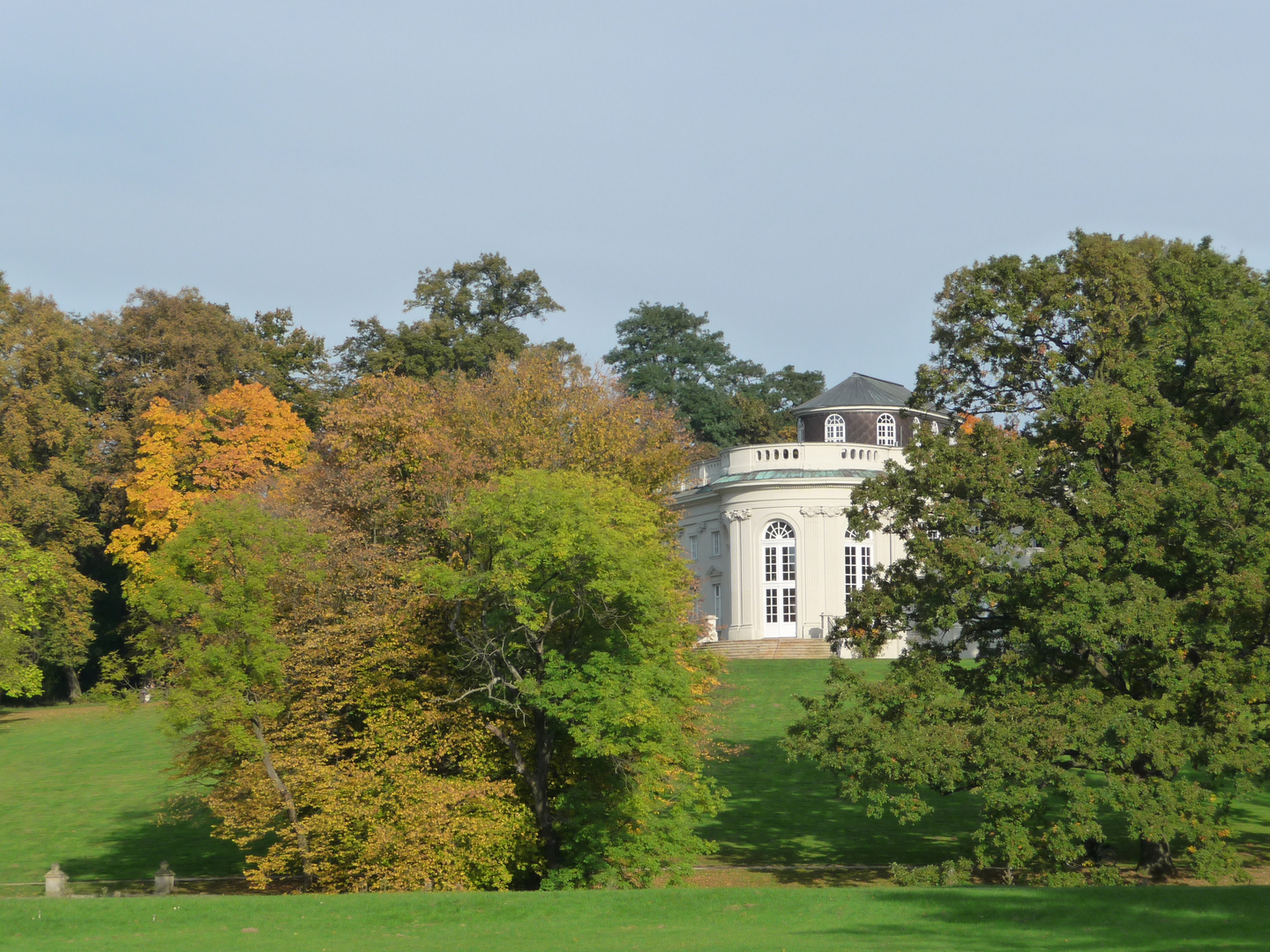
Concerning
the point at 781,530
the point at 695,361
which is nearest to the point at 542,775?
the point at 781,530

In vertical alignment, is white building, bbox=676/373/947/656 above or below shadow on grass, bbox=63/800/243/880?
above

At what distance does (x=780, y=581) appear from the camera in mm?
52938

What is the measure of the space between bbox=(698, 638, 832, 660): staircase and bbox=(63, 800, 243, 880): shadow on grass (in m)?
21.7

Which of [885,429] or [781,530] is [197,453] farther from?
[885,429]

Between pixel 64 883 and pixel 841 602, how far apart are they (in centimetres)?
3252

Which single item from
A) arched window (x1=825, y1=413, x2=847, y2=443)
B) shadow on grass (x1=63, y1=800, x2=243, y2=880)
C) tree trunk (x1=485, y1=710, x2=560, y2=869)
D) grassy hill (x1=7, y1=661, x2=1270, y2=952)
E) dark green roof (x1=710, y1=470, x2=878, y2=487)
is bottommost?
shadow on grass (x1=63, y1=800, x2=243, y2=880)

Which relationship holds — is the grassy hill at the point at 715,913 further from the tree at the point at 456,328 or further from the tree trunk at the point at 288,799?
the tree at the point at 456,328

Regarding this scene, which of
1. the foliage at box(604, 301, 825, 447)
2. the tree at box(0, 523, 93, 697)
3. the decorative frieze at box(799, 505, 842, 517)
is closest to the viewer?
the tree at box(0, 523, 93, 697)

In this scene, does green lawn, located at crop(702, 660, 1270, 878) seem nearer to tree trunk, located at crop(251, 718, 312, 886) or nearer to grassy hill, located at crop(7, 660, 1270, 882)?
grassy hill, located at crop(7, 660, 1270, 882)

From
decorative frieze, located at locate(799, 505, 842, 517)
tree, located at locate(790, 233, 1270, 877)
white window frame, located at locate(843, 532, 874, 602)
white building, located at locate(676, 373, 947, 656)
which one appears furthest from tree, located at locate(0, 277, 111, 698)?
tree, located at locate(790, 233, 1270, 877)

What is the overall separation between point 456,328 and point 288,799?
112 feet

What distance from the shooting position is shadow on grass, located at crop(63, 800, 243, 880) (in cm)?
2886

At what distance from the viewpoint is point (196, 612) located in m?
26.0

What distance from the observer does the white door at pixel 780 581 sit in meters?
52.8
